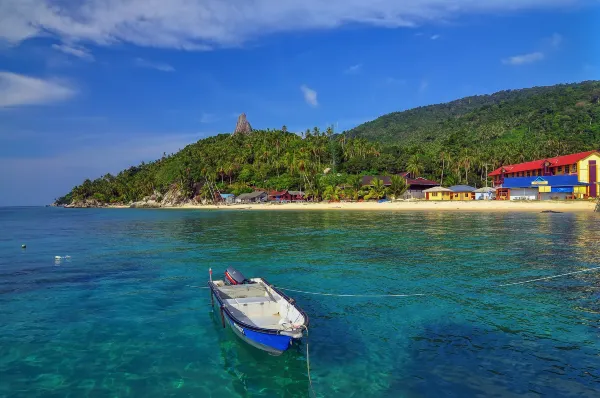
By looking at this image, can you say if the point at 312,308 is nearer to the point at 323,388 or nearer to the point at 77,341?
the point at 323,388

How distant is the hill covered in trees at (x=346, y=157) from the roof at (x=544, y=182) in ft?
94.8

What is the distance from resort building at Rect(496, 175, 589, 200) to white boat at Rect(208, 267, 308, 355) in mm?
89093

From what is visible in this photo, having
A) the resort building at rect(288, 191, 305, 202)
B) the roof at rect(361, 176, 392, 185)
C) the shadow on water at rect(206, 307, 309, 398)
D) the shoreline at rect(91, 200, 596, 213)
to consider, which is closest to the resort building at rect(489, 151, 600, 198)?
the shoreline at rect(91, 200, 596, 213)

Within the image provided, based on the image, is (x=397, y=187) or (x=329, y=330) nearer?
(x=329, y=330)

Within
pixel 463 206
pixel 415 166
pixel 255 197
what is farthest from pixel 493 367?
pixel 255 197

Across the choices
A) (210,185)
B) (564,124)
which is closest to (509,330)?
(210,185)

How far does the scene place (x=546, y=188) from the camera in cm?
8569

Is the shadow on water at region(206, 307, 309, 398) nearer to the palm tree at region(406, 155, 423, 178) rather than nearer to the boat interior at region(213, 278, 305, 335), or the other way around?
the boat interior at region(213, 278, 305, 335)

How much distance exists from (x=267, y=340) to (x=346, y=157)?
141m

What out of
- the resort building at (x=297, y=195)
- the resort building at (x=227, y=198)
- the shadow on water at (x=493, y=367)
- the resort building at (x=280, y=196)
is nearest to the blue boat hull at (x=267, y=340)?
the shadow on water at (x=493, y=367)

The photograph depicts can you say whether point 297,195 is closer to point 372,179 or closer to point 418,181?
point 372,179

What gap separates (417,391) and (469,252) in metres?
21.9

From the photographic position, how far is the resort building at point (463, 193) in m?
102

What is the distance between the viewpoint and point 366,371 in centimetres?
1083
